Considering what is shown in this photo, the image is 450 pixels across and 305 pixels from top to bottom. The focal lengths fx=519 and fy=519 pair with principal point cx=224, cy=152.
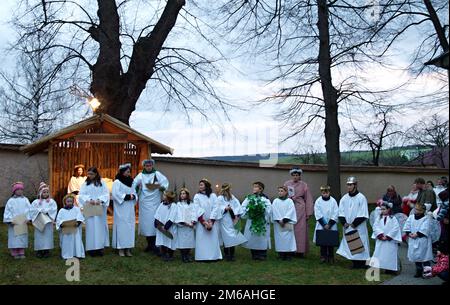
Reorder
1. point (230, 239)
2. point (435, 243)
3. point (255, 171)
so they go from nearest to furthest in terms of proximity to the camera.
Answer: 1. point (435, 243)
2. point (230, 239)
3. point (255, 171)

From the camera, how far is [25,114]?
30188 millimetres

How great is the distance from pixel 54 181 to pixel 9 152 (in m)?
4.23

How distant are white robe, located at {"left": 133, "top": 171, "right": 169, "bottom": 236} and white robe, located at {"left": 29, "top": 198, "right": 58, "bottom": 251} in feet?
5.96

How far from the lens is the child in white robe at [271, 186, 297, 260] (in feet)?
36.7

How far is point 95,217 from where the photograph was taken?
11.0 metres

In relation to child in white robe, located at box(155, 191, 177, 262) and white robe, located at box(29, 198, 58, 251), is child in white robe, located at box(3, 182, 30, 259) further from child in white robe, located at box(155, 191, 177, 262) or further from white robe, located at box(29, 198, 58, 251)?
child in white robe, located at box(155, 191, 177, 262)

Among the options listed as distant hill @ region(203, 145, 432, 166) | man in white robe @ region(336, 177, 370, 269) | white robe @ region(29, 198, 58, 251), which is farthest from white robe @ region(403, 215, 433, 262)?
distant hill @ region(203, 145, 432, 166)

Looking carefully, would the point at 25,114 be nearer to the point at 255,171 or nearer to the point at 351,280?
the point at 255,171

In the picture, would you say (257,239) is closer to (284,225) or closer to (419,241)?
(284,225)

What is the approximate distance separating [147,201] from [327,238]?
398cm

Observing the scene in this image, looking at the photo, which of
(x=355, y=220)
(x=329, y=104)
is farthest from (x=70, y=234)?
(x=329, y=104)

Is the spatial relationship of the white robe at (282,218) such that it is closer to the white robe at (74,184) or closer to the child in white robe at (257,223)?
the child in white robe at (257,223)

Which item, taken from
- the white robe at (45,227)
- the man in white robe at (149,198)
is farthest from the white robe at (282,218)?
the white robe at (45,227)
